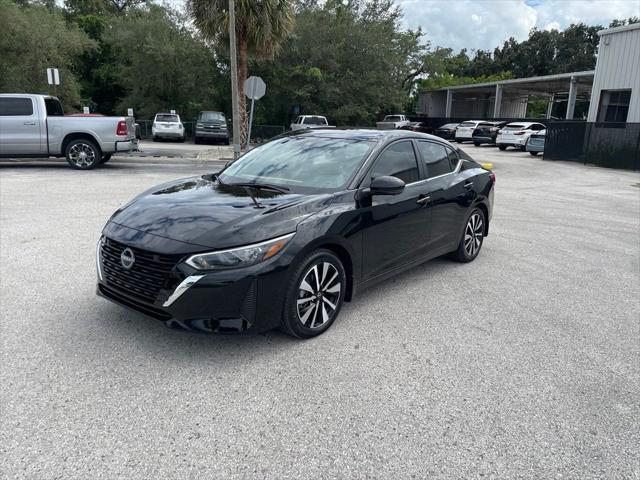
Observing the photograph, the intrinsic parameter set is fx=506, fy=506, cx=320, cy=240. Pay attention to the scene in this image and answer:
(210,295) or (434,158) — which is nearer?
(210,295)

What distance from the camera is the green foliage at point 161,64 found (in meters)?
29.5

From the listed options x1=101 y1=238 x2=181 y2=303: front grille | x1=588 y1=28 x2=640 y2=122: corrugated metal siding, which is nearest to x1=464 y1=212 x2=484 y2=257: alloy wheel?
x1=101 y1=238 x2=181 y2=303: front grille

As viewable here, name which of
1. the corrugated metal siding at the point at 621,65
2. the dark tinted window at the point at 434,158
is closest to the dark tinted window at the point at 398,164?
the dark tinted window at the point at 434,158

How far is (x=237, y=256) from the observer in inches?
133

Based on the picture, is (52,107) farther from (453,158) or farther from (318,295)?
(318,295)

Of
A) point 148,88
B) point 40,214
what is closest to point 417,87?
point 148,88

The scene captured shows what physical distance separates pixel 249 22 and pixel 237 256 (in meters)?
16.8

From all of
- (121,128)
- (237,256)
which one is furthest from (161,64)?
(237,256)

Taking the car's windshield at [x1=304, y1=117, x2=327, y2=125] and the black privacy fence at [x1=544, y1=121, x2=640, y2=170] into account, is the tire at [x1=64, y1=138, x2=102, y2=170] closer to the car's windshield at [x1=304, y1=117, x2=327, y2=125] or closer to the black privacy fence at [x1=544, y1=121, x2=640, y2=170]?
the car's windshield at [x1=304, y1=117, x2=327, y2=125]

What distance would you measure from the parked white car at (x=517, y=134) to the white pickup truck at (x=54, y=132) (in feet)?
69.7

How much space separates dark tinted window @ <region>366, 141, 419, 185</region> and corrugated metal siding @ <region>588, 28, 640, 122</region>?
63.9ft

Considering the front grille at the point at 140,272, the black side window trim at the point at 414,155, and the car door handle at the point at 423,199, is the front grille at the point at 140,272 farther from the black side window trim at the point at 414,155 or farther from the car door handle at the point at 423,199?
the car door handle at the point at 423,199

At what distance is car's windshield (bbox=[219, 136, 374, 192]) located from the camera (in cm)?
439

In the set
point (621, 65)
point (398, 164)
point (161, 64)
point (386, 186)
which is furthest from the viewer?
point (161, 64)
